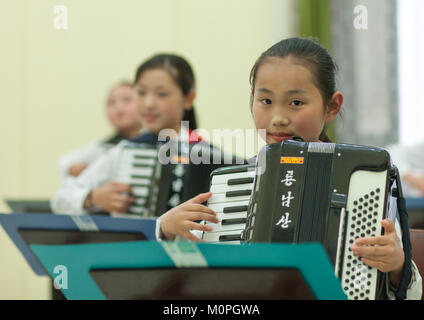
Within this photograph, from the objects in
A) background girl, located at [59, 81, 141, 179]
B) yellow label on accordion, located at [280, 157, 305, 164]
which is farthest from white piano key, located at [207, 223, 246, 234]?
background girl, located at [59, 81, 141, 179]

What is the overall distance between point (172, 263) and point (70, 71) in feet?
11.5

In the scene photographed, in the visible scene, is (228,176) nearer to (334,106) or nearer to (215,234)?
(215,234)

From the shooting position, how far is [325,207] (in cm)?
125

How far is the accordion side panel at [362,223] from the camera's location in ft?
3.89

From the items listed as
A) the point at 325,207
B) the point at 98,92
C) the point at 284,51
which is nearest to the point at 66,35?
the point at 98,92

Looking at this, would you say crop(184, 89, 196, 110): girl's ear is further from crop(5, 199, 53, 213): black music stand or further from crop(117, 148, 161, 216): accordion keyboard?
crop(5, 199, 53, 213): black music stand

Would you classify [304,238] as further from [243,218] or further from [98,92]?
[98,92]

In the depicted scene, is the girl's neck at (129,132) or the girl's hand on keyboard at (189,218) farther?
the girl's neck at (129,132)

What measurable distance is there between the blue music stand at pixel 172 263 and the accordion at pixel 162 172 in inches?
37.8

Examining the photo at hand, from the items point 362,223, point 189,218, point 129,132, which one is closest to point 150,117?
point 189,218

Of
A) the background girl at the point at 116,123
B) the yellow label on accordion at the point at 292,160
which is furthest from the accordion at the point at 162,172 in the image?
the background girl at the point at 116,123

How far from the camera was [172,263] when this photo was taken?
38.2 inches

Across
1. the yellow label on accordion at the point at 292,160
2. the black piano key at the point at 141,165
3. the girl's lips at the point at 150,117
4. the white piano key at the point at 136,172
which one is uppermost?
the yellow label on accordion at the point at 292,160

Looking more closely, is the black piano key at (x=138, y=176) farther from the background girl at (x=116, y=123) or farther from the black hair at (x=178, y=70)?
the background girl at (x=116, y=123)
